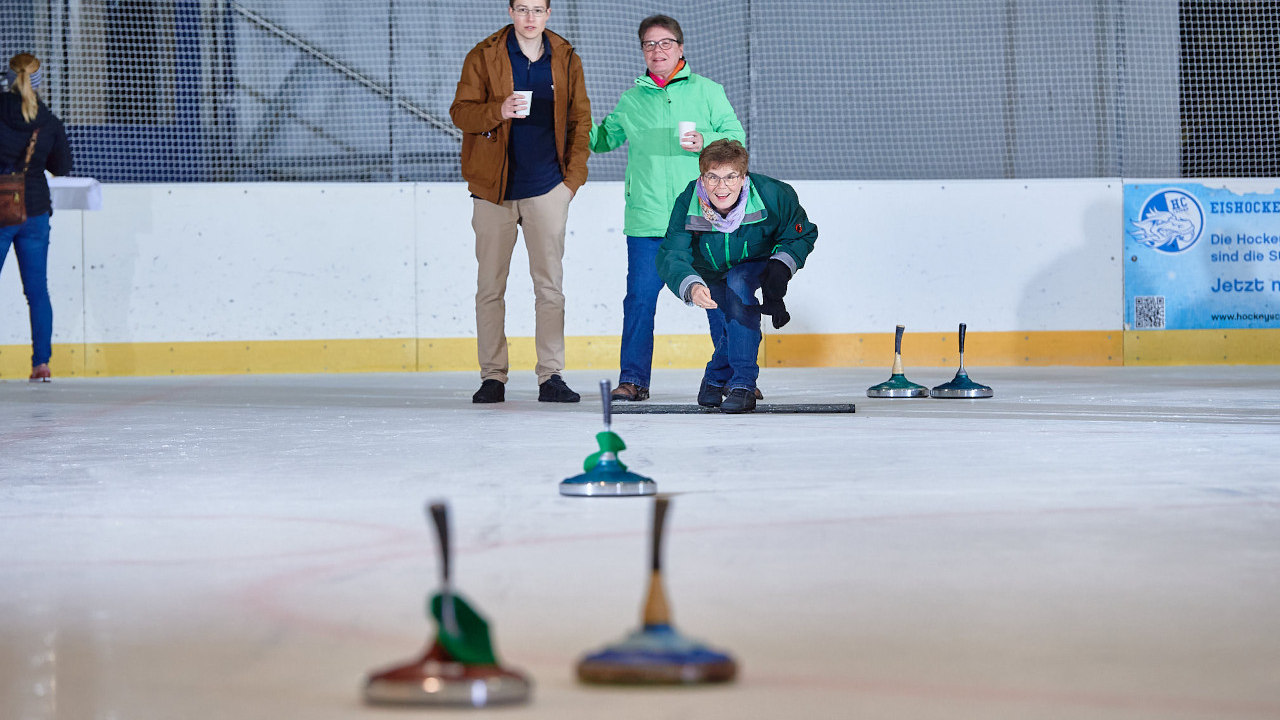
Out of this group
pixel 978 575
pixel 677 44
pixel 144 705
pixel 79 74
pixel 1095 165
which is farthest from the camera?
pixel 1095 165

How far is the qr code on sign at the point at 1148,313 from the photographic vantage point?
9844mm

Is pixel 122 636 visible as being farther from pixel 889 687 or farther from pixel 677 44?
pixel 677 44

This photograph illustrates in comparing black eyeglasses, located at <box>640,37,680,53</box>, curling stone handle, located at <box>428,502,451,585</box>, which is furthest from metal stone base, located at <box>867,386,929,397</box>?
curling stone handle, located at <box>428,502,451,585</box>

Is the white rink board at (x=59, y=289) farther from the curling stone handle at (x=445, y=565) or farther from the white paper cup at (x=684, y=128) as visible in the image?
the curling stone handle at (x=445, y=565)

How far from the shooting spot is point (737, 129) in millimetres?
6543

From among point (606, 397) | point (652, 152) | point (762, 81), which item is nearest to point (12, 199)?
point (652, 152)

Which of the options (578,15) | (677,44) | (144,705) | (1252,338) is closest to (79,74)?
(578,15)

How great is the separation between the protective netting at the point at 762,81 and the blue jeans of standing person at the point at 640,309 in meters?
3.66

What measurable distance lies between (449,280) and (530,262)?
11.0 feet

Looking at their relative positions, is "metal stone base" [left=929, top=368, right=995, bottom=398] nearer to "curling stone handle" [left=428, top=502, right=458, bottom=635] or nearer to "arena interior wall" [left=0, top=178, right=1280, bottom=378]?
"arena interior wall" [left=0, top=178, right=1280, bottom=378]

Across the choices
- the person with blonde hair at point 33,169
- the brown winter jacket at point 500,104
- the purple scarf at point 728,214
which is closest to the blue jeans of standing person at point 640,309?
the brown winter jacket at point 500,104

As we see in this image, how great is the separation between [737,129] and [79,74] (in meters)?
5.88

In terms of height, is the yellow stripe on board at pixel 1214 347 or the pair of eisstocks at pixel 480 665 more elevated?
the yellow stripe on board at pixel 1214 347

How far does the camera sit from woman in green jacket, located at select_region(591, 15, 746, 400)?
21.1 feet
